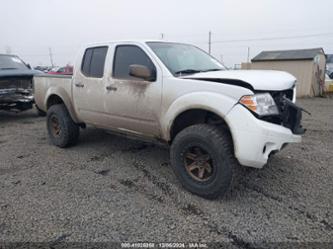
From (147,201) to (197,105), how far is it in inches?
50.1

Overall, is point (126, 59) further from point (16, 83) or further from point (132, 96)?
point (16, 83)

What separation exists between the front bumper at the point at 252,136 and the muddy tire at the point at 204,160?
0.17 m

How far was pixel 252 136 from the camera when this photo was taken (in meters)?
2.74

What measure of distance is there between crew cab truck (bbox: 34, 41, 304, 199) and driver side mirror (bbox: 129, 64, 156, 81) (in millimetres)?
12

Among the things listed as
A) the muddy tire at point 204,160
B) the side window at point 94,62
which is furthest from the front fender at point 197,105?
the side window at point 94,62

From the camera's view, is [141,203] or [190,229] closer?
[190,229]

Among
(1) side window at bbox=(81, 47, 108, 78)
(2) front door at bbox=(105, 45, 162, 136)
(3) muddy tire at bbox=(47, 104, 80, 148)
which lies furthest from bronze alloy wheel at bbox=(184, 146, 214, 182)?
(3) muddy tire at bbox=(47, 104, 80, 148)

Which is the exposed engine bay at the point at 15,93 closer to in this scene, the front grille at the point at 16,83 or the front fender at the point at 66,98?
the front grille at the point at 16,83

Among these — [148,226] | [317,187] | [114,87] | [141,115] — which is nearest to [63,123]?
[114,87]

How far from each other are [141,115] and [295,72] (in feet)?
44.4

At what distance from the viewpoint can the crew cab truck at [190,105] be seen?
9.28ft

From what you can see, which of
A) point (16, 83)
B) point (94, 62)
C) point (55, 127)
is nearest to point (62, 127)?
point (55, 127)

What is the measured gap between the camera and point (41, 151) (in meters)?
5.11

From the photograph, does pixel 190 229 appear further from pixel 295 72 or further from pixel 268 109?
pixel 295 72
